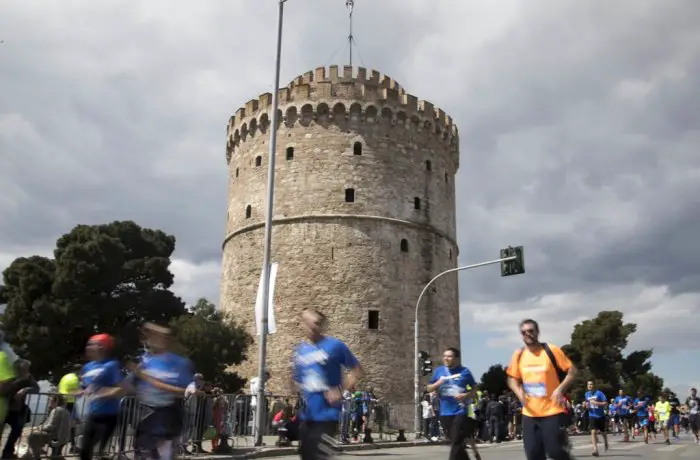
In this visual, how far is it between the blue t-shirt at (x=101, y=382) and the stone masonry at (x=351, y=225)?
20402mm

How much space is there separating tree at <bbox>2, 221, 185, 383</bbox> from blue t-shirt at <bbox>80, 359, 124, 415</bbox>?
21540 mm

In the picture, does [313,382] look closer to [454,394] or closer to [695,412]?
[454,394]

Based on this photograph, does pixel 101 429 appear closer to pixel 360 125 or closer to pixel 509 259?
pixel 509 259

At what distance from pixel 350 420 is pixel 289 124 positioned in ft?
52.2

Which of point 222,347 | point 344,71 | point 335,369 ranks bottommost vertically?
point 335,369

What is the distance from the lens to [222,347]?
26.3m

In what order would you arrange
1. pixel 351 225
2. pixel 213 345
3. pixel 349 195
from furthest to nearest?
pixel 349 195
pixel 351 225
pixel 213 345

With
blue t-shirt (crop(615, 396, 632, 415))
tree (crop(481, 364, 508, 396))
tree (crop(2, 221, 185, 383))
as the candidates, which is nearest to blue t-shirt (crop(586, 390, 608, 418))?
blue t-shirt (crop(615, 396, 632, 415))

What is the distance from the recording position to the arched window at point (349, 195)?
29.0 meters

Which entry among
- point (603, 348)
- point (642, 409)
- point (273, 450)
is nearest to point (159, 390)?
point (273, 450)

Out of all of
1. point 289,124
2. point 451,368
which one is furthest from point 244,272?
point 451,368

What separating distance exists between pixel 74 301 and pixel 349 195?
39.4ft

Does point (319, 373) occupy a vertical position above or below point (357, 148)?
below

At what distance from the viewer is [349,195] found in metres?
29.0
